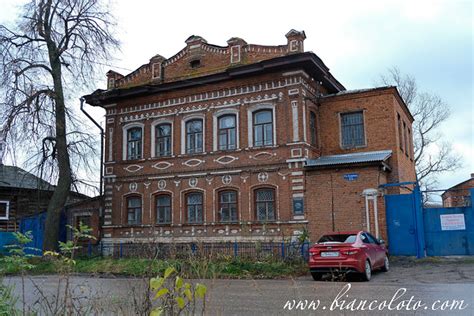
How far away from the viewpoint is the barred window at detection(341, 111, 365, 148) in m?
23.0

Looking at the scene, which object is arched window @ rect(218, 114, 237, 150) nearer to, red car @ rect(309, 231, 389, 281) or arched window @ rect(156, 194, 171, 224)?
arched window @ rect(156, 194, 171, 224)

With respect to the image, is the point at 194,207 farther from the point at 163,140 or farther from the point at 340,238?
the point at 340,238

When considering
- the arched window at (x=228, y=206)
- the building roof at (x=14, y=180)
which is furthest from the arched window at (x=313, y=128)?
the building roof at (x=14, y=180)

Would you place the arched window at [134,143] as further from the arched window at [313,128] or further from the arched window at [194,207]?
the arched window at [313,128]

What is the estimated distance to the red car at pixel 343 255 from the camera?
45.2 feet

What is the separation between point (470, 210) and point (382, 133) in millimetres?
5444

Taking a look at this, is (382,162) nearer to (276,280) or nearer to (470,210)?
(470,210)


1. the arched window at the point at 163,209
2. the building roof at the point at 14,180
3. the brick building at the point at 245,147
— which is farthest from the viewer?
the building roof at the point at 14,180

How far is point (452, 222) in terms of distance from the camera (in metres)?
19.1

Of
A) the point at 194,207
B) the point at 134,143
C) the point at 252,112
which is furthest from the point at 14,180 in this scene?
the point at 252,112

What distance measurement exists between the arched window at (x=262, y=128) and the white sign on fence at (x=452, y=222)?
837cm

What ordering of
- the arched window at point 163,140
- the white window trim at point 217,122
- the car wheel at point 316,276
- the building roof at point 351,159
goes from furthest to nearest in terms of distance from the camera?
the arched window at point 163,140, the white window trim at point 217,122, the building roof at point 351,159, the car wheel at point 316,276

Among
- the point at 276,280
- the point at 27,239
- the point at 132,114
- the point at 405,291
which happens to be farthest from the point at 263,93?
the point at 27,239

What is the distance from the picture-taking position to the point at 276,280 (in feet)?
51.3
